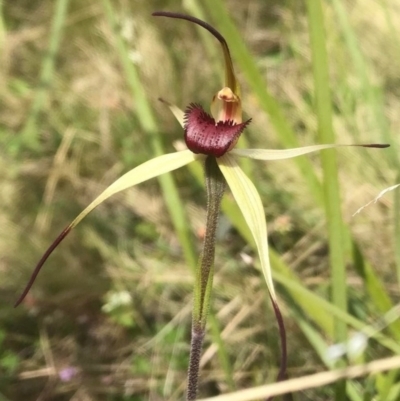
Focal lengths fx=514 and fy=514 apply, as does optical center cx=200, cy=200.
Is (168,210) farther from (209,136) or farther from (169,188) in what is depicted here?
(209,136)

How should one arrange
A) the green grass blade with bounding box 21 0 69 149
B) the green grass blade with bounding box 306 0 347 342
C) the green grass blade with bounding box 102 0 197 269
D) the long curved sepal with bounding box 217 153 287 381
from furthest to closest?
the green grass blade with bounding box 21 0 69 149, the green grass blade with bounding box 102 0 197 269, the green grass blade with bounding box 306 0 347 342, the long curved sepal with bounding box 217 153 287 381

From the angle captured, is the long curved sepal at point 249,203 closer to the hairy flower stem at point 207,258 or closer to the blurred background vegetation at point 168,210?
the hairy flower stem at point 207,258

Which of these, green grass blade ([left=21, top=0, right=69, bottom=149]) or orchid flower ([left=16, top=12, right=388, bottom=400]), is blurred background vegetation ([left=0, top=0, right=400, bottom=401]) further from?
orchid flower ([left=16, top=12, right=388, bottom=400])

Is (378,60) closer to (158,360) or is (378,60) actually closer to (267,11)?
(267,11)

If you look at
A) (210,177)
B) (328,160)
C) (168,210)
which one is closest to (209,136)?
(210,177)

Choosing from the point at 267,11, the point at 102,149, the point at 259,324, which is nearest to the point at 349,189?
the point at 259,324

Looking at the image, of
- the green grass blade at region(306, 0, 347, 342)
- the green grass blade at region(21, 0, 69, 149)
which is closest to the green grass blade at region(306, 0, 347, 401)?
the green grass blade at region(306, 0, 347, 342)

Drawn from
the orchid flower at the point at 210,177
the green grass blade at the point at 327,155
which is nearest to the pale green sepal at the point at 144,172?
the orchid flower at the point at 210,177
